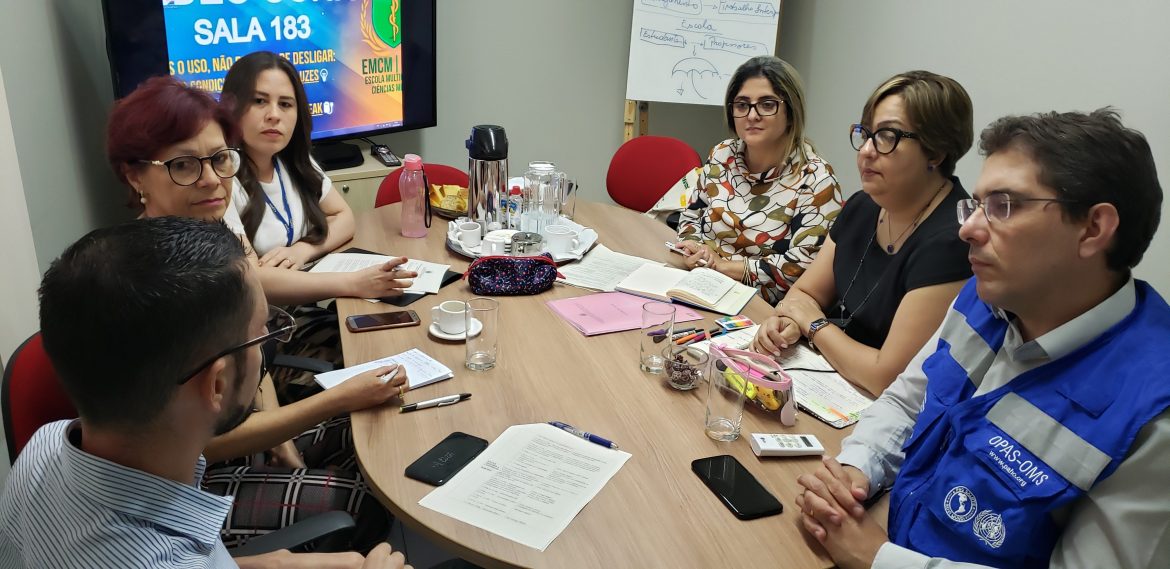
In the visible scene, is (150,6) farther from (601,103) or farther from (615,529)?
(615,529)

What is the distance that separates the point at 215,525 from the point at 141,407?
0.68ft

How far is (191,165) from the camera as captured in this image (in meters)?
1.92

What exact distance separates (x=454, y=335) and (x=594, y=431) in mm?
529

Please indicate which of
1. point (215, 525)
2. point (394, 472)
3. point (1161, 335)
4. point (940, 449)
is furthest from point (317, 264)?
point (1161, 335)

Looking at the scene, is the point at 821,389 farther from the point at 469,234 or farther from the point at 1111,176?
the point at 469,234

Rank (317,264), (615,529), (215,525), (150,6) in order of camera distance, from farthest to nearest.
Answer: (150,6)
(317,264)
(615,529)
(215,525)

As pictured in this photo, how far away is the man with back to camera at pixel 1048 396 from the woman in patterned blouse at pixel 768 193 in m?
1.19

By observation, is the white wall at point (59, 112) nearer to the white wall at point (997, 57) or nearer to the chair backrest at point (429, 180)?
the chair backrest at point (429, 180)

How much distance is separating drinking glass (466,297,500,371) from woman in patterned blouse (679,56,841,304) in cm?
89

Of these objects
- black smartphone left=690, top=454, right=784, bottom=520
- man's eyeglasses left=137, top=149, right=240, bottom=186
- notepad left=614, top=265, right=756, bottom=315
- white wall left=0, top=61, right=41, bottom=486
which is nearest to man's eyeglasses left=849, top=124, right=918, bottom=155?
notepad left=614, top=265, right=756, bottom=315

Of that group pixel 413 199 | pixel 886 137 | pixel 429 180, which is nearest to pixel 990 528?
pixel 886 137

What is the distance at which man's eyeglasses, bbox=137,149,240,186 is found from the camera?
1.89 meters

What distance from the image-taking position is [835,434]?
158 cm

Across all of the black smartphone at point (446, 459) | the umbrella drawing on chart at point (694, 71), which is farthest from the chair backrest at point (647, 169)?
the black smartphone at point (446, 459)
